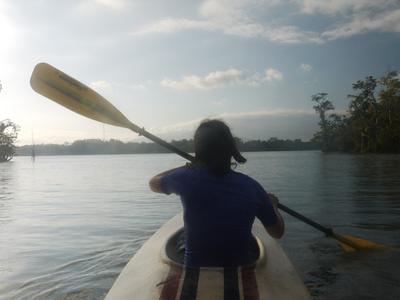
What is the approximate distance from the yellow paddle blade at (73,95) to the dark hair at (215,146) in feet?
8.17

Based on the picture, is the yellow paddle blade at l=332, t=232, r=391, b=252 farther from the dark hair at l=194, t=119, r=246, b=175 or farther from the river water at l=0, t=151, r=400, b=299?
the dark hair at l=194, t=119, r=246, b=175

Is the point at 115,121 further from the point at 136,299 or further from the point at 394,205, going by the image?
the point at 394,205

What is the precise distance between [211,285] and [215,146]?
0.97 metres

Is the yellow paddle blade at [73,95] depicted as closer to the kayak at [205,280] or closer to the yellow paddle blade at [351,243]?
the kayak at [205,280]

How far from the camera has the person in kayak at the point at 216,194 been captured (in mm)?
2836

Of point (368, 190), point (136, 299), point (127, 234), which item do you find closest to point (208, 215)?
point (136, 299)

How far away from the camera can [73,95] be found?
512 centimetres

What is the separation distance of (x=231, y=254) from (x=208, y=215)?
0.42m

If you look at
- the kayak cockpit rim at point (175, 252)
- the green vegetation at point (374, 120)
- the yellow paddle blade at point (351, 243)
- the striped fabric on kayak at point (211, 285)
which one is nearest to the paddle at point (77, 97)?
the kayak cockpit rim at point (175, 252)

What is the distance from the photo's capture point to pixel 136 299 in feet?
10.5

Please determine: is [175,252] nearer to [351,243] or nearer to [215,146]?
[215,146]

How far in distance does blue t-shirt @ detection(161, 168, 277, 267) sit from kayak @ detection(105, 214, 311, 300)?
0.17 metres

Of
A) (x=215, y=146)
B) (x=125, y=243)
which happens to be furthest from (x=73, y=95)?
(x=125, y=243)

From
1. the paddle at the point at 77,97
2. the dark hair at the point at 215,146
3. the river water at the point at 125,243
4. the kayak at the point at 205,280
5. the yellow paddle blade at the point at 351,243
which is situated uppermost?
the paddle at the point at 77,97
